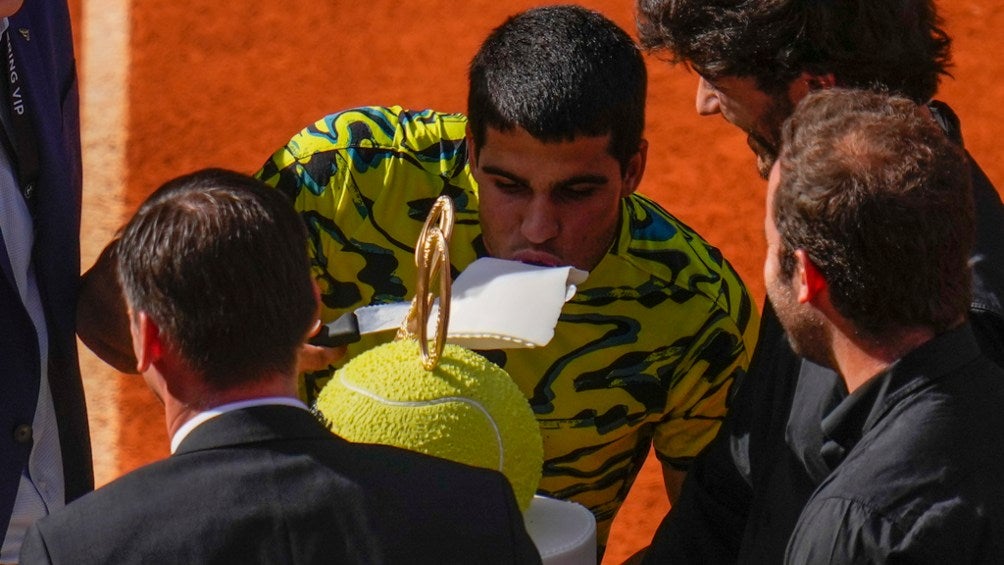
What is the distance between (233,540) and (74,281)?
140 centimetres

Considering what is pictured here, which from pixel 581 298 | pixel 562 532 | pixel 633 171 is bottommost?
pixel 581 298

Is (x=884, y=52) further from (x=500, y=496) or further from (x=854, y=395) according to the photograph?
(x=500, y=496)

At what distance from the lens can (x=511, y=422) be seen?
2.19 m

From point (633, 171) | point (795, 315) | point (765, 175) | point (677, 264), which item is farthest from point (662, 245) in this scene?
point (795, 315)

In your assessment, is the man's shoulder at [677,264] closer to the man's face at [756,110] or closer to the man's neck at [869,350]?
the man's face at [756,110]

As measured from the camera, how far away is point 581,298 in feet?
11.4

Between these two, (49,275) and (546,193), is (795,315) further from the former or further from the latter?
(49,275)

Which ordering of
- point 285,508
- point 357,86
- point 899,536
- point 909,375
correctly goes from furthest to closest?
1. point 357,86
2. point 909,375
3. point 899,536
4. point 285,508

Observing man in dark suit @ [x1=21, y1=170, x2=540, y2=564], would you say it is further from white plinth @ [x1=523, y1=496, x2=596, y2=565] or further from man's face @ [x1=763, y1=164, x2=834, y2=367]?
man's face @ [x1=763, y1=164, x2=834, y2=367]

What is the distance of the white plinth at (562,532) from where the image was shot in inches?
89.0

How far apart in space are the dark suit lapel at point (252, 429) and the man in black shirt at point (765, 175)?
1.04 meters

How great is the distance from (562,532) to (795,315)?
0.59m

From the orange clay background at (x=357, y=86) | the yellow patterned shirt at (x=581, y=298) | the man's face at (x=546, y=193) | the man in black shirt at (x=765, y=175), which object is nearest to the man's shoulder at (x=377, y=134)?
the yellow patterned shirt at (x=581, y=298)

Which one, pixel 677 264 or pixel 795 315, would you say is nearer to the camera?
pixel 795 315
